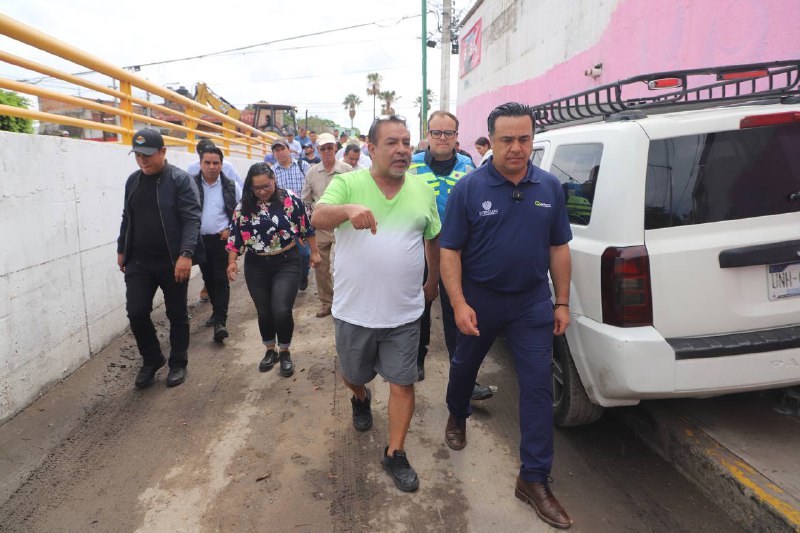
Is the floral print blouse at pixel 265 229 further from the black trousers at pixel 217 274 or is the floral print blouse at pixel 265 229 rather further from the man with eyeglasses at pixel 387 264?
the man with eyeglasses at pixel 387 264

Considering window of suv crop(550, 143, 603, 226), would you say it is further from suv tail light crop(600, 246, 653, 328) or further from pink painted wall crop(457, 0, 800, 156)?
pink painted wall crop(457, 0, 800, 156)

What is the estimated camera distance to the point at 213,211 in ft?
17.1

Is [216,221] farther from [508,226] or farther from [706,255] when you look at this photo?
[706,255]

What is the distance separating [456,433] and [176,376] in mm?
2439

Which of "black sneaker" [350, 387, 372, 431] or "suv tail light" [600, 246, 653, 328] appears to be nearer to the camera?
"suv tail light" [600, 246, 653, 328]

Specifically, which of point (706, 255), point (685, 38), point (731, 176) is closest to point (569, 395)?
point (706, 255)

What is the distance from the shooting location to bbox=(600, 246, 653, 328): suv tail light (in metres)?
2.45

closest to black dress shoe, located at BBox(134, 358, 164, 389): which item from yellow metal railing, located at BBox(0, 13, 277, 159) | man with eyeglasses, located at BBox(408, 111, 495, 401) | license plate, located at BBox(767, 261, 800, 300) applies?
yellow metal railing, located at BBox(0, 13, 277, 159)

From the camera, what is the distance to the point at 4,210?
3.43m

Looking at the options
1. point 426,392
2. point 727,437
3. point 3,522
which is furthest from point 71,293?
point 727,437

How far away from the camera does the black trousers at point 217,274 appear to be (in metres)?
5.25

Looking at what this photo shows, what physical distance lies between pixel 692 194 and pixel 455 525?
1981 mm

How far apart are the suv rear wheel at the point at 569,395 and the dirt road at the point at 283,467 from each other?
0.20 metres

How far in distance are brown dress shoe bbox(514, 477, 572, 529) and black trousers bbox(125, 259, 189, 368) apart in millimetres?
3053
